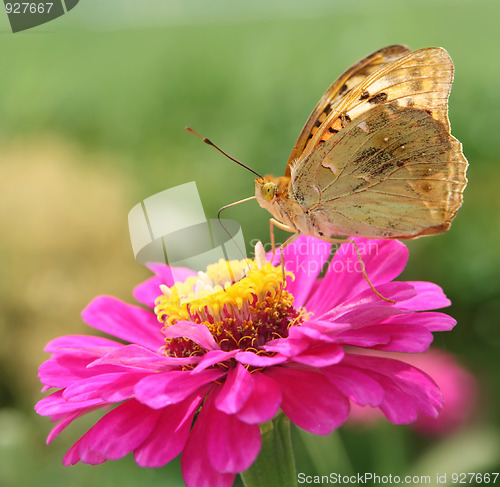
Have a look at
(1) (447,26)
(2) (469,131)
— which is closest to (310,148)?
(2) (469,131)

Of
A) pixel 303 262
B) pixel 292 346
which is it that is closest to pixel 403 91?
pixel 303 262

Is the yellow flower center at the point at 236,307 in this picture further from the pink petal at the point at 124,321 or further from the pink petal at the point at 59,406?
the pink petal at the point at 59,406

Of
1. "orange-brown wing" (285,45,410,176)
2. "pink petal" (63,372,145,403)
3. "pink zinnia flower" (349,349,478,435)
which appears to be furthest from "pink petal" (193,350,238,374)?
"pink zinnia flower" (349,349,478,435)

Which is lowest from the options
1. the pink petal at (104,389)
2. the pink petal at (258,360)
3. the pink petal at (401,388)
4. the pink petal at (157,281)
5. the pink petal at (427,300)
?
the pink petal at (401,388)

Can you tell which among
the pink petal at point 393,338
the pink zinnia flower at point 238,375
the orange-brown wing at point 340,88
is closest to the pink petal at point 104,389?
the pink zinnia flower at point 238,375

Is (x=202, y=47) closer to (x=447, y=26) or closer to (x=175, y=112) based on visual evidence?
(x=175, y=112)

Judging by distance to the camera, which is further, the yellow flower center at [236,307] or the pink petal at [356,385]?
the yellow flower center at [236,307]

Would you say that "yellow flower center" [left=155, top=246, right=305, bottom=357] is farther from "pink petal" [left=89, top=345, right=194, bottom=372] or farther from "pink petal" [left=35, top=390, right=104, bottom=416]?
"pink petal" [left=35, top=390, right=104, bottom=416]
